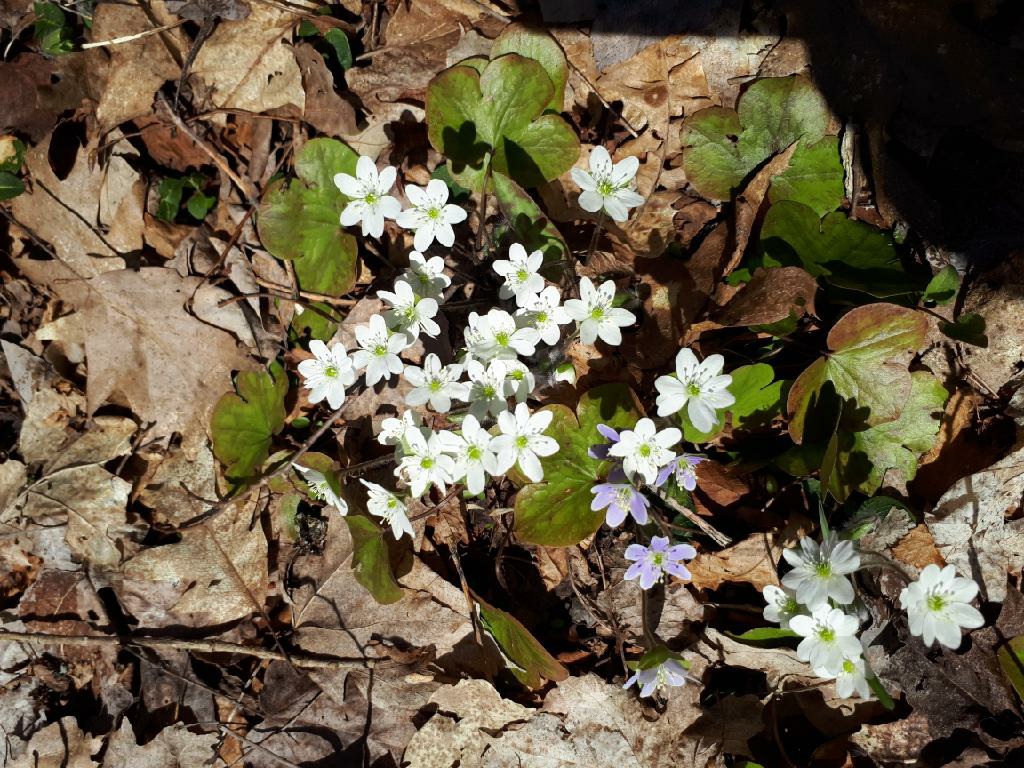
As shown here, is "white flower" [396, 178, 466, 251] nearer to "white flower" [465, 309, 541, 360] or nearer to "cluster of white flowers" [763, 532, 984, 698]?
"white flower" [465, 309, 541, 360]

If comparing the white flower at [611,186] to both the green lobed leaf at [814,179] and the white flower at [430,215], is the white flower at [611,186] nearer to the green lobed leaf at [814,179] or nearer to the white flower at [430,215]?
the white flower at [430,215]

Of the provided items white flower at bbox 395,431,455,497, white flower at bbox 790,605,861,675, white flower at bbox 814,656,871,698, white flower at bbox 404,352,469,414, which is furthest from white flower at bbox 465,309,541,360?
white flower at bbox 814,656,871,698

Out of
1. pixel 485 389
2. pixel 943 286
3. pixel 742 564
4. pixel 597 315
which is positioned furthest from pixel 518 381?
pixel 943 286

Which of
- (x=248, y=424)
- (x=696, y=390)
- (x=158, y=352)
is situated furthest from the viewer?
(x=158, y=352)

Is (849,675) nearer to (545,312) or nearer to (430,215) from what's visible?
(545,312)

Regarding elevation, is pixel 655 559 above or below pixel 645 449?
below

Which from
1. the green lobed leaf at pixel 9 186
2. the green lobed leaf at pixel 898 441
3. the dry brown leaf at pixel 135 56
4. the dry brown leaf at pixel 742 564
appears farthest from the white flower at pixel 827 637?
the green lobed leaf at pixel 9 186
